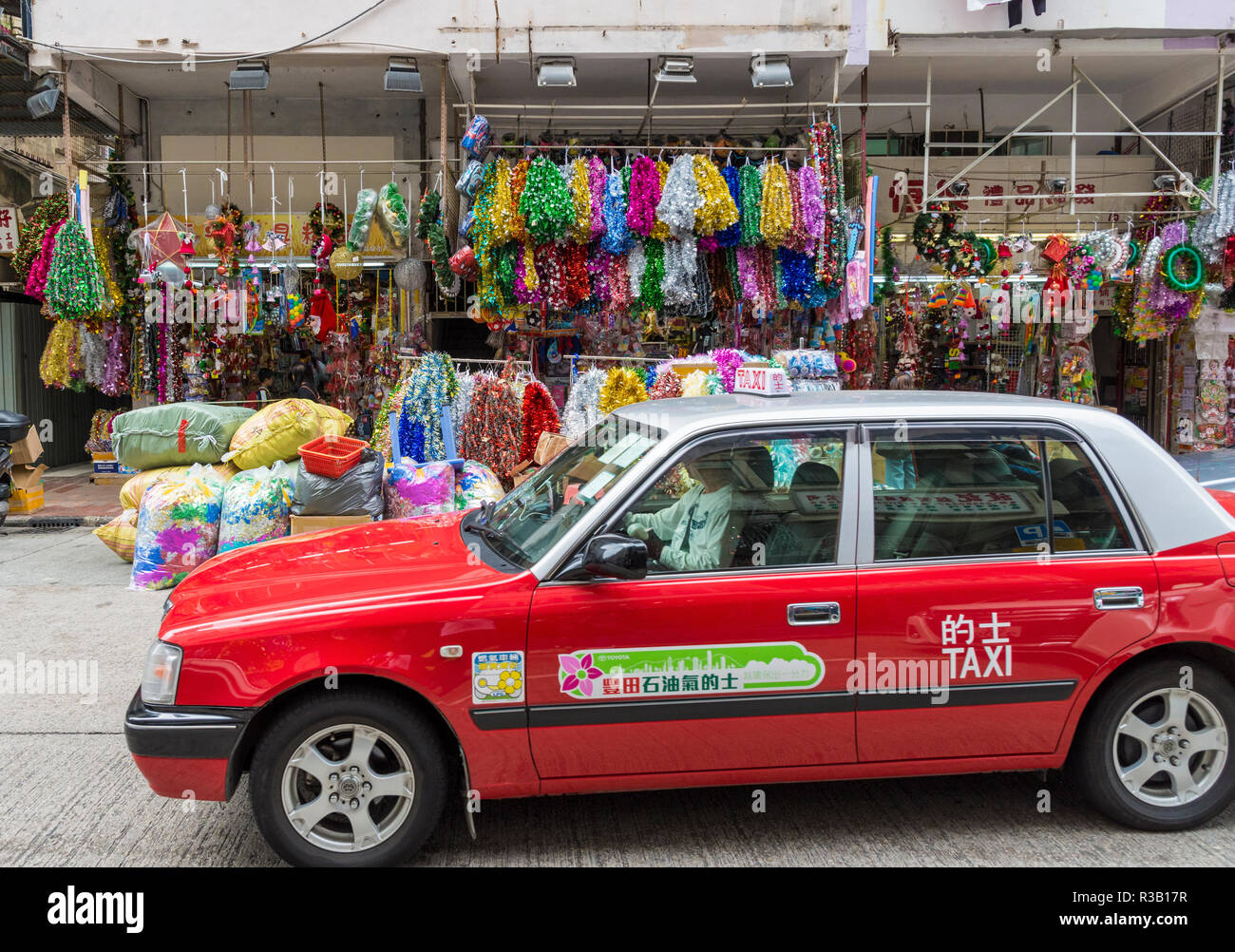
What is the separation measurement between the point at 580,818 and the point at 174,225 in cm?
903

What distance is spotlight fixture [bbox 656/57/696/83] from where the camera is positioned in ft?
31.9

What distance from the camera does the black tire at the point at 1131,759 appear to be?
3578mm

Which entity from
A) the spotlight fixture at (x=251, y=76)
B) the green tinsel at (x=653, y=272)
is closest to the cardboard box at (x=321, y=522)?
the green tinsel at (x=653, y=272)

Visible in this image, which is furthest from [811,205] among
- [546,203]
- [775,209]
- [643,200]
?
[546,203]

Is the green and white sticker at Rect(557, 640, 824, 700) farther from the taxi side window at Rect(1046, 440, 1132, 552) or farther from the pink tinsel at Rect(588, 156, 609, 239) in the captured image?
the pink tinsel at Rect(588, 156, 609, 239)

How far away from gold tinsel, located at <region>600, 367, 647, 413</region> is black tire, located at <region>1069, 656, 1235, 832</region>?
569cm

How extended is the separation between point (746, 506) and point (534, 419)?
18.0 ft

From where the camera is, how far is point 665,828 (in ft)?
12.4

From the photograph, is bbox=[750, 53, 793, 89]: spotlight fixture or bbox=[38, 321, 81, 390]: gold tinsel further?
bbox=[38, 321, 81, 390]: gold tinsel

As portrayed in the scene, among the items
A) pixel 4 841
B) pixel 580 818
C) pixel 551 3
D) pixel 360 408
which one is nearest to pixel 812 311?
pixel 551 3

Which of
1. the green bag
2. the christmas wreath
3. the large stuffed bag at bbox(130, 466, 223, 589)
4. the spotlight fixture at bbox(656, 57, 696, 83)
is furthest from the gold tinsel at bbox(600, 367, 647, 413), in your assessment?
the christmas wreath

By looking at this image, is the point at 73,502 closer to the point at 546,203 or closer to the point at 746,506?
the point at 546,203

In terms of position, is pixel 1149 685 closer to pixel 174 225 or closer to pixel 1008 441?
pixel 1008 441

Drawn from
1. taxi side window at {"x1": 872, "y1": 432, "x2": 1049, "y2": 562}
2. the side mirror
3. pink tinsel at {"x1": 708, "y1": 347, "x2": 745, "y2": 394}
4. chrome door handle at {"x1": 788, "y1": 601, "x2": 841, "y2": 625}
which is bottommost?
chrome door handle at {"x1": 788, "y1": 601, "x2": 841, "y2": 625}
